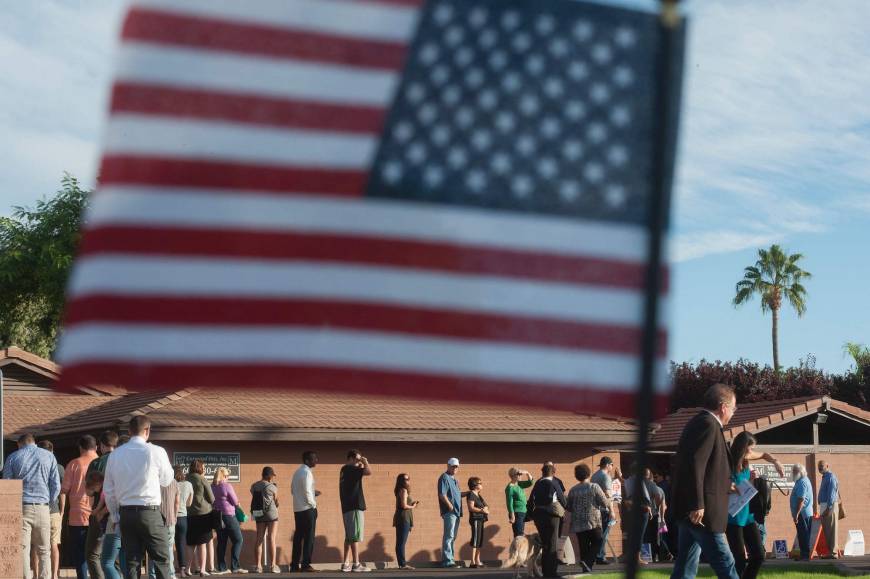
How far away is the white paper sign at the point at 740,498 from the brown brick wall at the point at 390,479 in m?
13.6

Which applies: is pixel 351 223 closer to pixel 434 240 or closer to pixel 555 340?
pixel 434 240

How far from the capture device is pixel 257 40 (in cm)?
373

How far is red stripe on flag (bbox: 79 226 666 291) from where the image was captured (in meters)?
3.72

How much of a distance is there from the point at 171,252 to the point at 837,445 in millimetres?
27901

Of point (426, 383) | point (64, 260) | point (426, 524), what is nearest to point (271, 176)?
point (426, 383)

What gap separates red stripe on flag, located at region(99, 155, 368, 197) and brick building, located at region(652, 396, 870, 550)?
24.8 metres

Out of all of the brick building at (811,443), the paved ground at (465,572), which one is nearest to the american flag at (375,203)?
the paved ground at (465,572)

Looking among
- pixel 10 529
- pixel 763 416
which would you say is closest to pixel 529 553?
pixel 10 529

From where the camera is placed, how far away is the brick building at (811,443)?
28.1 metres

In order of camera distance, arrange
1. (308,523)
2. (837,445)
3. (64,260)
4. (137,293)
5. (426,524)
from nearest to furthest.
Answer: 1. (137,293)
2. (308,523)
3. (426,524)
4. (837,445)
5. (64,260)

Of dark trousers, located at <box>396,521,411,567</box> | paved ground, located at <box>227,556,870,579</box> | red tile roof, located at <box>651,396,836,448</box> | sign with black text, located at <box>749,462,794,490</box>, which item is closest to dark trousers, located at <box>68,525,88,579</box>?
paved ground, located at <box>227,556,870,579</box>

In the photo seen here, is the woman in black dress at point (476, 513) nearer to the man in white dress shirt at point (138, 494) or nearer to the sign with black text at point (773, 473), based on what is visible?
the sign with black text at point (773, 473)

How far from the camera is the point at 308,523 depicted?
1895 cm

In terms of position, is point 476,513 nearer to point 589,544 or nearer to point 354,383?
point 589,544
